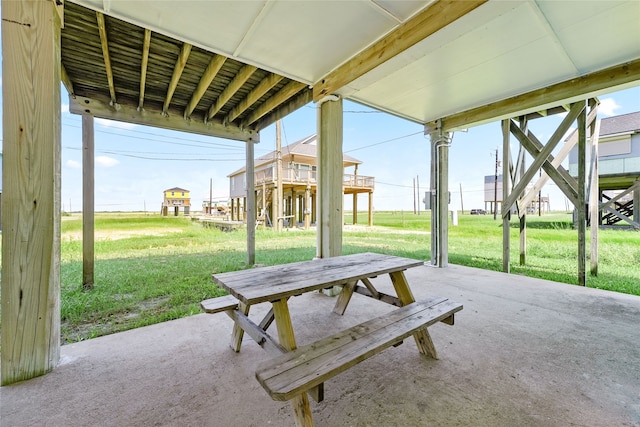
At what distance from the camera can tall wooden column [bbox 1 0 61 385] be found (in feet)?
4.81

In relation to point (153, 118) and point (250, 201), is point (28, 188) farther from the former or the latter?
point (250, 201)

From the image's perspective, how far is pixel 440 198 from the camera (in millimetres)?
4461

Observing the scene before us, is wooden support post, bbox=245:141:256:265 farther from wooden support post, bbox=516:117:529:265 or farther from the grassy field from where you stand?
wooden support post, bbox=516:117:529:265

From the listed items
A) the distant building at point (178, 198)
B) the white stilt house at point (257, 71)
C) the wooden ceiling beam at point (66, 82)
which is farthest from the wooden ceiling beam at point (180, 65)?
the distant building at point (178, 198)

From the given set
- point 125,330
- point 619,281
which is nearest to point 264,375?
point 125,330

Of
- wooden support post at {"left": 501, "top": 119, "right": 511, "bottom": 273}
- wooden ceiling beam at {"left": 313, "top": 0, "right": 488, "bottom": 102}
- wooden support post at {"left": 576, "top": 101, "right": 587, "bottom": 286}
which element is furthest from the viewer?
wooden support post at {"left": 501, "top": 119, "right": 511, "bottom": 273}

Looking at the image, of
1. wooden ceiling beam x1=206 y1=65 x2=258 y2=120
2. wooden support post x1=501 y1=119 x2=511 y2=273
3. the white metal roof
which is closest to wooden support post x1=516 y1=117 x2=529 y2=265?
wooden support post x1=501 y1=119 x2=511 y2=273

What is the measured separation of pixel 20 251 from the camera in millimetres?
1481

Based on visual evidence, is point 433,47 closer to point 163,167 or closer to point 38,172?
point 38,172

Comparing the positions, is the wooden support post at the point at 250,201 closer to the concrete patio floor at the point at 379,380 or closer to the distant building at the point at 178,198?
the concrete patio floor at the point at 379,380

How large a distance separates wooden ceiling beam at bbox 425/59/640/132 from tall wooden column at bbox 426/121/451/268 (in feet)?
0.78

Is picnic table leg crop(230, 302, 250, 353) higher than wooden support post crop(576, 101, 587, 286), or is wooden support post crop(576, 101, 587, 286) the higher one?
wooden support post crop(576, 101, 587, 286)

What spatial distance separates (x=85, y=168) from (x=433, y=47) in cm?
424

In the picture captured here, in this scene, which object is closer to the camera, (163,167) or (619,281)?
(619,281)
